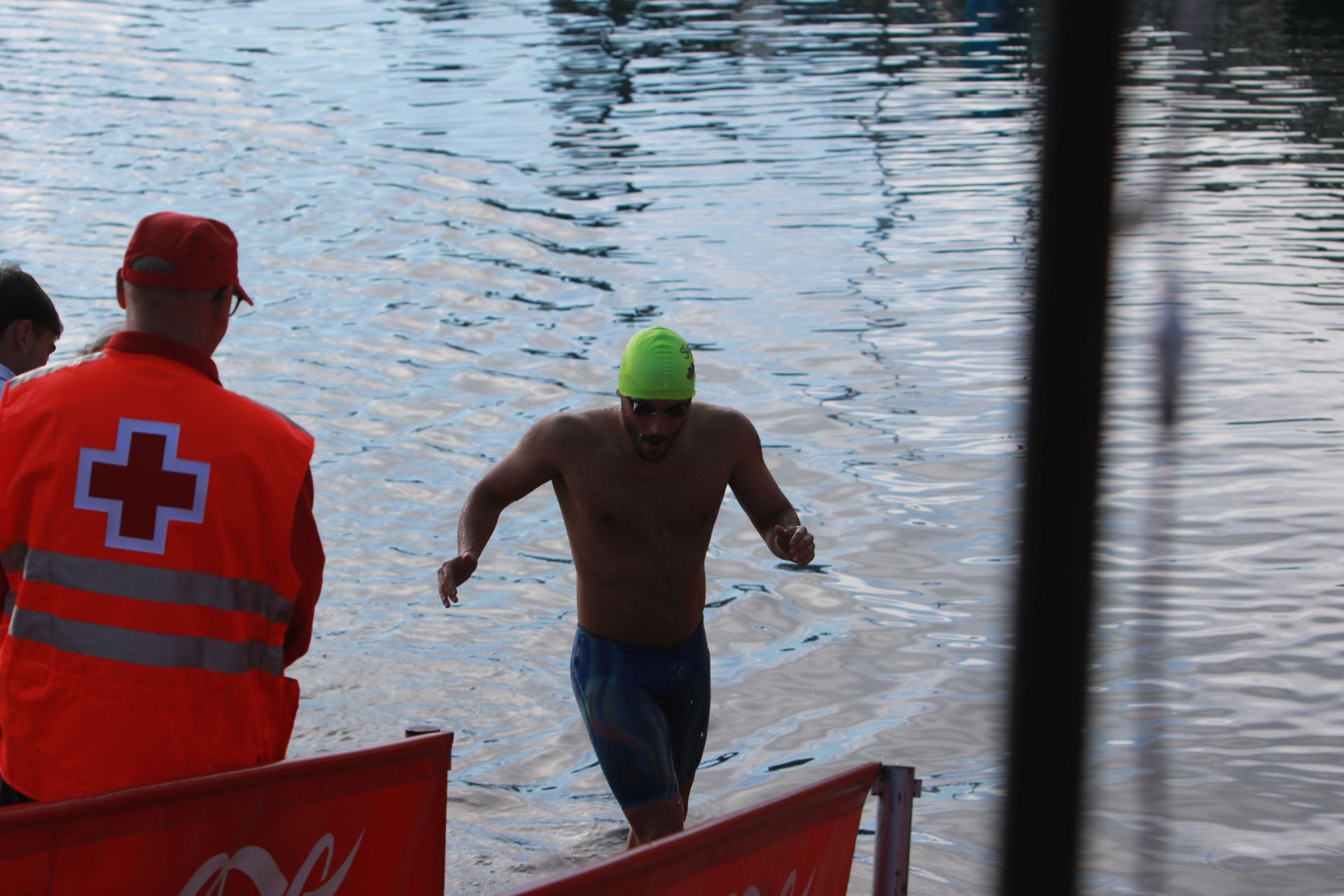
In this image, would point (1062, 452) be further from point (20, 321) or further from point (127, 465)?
point (20, 321)

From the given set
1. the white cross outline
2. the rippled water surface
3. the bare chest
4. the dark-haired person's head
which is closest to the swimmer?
the bare chest

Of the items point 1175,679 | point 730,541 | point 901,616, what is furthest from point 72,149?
point 1175,679

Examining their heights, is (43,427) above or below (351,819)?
above

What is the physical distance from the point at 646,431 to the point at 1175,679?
4.73 meters

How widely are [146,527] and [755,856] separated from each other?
187 centimetres

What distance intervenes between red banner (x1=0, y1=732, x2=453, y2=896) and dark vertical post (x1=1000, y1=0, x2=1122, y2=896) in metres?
2.84

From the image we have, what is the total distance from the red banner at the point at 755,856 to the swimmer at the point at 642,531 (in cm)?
106

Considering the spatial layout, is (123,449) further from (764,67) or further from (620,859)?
(764,67)

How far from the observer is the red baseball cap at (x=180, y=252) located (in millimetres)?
3934

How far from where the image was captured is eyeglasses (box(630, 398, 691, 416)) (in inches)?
225

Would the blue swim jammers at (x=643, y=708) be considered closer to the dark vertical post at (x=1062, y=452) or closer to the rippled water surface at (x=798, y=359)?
the rippled water surface at (x=798, y=359)

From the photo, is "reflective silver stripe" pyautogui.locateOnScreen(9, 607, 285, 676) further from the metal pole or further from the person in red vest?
the metal pole

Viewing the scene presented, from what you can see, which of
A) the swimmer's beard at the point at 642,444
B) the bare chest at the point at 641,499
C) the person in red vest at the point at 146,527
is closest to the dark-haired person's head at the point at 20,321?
the person in red vest at the point at 146,527

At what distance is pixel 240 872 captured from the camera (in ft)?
14.5
